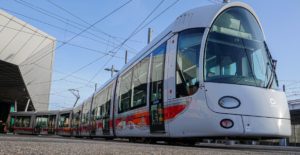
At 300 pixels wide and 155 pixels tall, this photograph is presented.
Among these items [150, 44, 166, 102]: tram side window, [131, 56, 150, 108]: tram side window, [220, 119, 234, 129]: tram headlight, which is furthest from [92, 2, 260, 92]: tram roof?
[220, 119, 234, 129]: tram headlight

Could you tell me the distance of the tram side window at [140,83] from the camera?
9.98 meters

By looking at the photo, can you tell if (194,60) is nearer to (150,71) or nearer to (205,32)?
(205,32)

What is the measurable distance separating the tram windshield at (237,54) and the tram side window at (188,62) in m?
0.24

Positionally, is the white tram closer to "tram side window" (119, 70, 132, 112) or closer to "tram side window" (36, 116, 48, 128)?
"tram side window" (119, 70, 132, 112)

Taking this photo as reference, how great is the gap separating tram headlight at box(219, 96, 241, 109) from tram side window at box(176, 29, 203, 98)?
2.06ft

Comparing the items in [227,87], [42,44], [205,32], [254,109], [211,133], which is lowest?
[211,133]

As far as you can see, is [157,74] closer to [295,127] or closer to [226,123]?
[226,123]

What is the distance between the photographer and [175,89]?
8250mm

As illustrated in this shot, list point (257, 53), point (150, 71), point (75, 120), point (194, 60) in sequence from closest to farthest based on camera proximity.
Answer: point (194, 60)
point (257, 53)
point (150, 71)
point (75, 120)

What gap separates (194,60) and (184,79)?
0.49m

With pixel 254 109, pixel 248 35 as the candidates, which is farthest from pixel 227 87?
pixel 248 35

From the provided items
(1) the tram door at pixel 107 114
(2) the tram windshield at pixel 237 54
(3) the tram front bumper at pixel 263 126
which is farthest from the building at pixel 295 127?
(3) the tram front bumper at pixel 263 126

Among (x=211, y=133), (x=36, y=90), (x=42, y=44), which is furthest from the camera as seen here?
(x=36, y=90)


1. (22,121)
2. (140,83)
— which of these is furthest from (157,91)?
(22,121)
